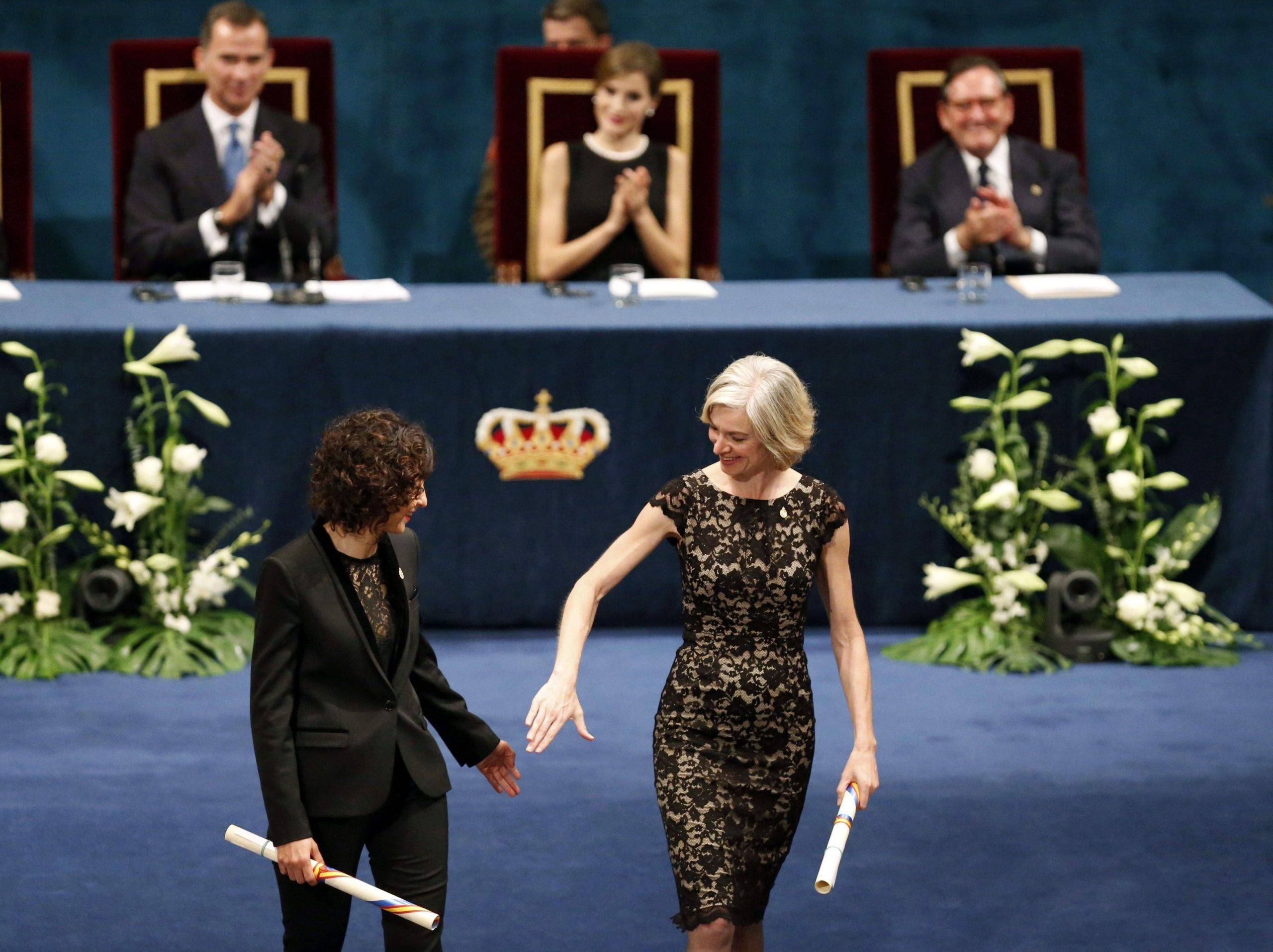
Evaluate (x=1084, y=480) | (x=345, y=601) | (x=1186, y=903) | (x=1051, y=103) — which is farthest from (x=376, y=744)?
(x=1051, y=103)

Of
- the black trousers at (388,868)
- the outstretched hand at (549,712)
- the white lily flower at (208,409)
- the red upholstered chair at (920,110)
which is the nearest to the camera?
the black trousers at (388,868)

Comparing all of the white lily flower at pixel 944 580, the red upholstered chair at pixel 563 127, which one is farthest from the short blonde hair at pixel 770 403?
the red upholstered chair at pixel 563 127

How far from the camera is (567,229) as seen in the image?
6543 mm

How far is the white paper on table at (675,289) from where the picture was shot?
580 centimetres

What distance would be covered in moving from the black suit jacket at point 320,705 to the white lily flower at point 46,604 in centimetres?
262

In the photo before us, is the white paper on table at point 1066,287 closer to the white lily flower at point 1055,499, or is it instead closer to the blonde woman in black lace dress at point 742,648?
the white lily flower at point 1055,499

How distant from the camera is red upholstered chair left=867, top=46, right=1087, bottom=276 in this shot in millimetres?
7020

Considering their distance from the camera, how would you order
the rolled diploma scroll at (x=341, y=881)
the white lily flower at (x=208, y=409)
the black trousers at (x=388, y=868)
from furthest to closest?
the white lily flower at (x=208, y=409) → the black trousers at (x=388, y=868) → the rolled diploma scroll at (x=341, y=881)

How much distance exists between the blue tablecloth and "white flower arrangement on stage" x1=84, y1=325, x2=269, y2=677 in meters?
0.07

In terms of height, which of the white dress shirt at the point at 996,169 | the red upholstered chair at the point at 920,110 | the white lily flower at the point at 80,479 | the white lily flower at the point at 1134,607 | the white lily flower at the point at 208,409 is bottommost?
the white lily flower at the point at 1134,607

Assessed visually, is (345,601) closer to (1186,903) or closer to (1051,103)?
(1186,903)

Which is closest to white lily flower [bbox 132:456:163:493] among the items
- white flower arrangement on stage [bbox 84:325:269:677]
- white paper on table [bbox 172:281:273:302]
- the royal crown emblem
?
white flower arrangement on stage [bbox 84:325:269:677]

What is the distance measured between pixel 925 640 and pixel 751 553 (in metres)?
2.46

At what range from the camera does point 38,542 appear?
5281 mm
